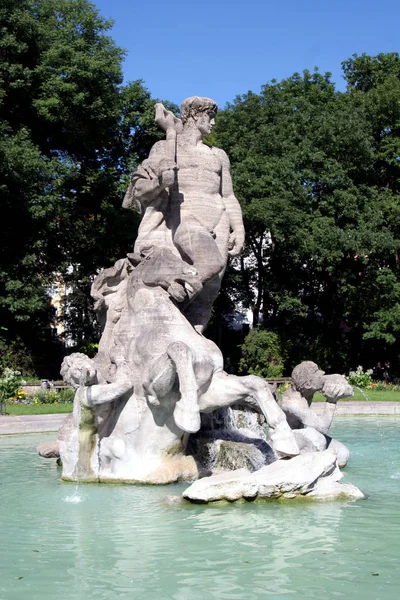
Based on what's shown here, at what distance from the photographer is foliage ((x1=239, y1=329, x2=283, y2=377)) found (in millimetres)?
32375

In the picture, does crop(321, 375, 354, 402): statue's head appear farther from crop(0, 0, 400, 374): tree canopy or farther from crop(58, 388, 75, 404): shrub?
crop(0, 0, 400, 374): tree canopy

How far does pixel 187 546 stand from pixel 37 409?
489 inches

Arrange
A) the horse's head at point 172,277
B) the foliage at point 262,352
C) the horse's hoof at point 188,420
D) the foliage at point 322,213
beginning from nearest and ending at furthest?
the horse's hoof at point 188,420 < the horse's head at point 172,277 < the foliage at point 322,213 < the foliage at point 262,352

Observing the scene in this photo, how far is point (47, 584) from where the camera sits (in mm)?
5164

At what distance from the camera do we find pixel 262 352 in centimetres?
3250

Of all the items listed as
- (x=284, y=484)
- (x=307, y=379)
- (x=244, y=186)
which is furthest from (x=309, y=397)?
(x=244, y=186)

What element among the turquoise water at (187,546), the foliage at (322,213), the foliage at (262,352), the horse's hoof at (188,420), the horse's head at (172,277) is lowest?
the turquoise water at (187,546)

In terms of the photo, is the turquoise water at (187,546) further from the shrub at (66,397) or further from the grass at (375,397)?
the grass at (375,397)

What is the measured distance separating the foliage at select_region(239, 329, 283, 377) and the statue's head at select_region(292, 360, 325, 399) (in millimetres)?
22519

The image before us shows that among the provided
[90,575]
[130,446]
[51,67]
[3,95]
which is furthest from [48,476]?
[51,67]

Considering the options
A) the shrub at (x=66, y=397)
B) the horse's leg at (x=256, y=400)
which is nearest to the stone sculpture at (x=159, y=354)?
the horse's leg at (x=256, y=400)

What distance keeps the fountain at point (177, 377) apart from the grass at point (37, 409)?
7.92m

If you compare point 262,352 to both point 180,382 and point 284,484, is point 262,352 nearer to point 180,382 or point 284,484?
point 180,382

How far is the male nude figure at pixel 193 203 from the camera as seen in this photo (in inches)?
381
